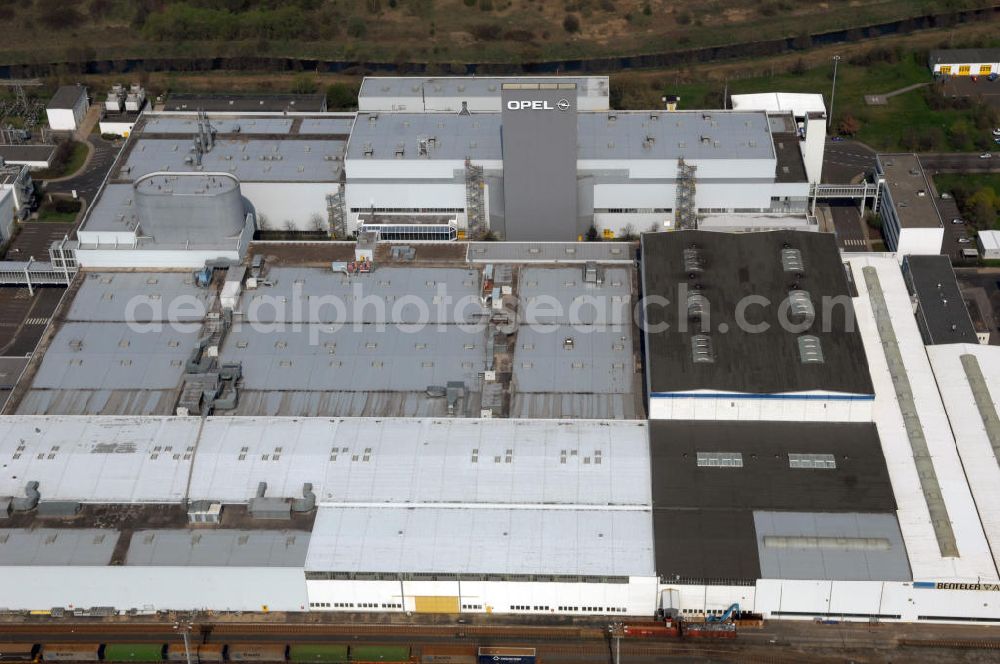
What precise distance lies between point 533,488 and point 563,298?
31.4 meters

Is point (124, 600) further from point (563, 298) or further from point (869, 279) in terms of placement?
point (869, 279)

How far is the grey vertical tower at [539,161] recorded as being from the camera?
536 feet

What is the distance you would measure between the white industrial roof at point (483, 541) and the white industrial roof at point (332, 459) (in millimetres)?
1697

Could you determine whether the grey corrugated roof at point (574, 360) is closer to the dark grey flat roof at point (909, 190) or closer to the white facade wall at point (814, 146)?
the dark grey flat roof at point (909, 190)

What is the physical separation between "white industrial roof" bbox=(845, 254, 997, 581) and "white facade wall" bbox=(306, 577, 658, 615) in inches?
1026

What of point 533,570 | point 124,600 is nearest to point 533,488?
point 533,570

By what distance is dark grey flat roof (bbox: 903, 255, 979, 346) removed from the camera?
149 metres

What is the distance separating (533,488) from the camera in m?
125

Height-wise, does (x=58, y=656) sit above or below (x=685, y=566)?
below

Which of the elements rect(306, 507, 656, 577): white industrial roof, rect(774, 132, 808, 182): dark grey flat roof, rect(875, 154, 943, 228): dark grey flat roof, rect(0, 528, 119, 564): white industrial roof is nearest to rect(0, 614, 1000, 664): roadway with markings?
rect(306, 507, 656, 577): white industrial roof

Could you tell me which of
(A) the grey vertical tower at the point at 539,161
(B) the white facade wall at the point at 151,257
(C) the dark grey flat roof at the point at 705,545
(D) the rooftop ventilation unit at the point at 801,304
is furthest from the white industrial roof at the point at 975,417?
(B) the white facade wall at the point at 151,257

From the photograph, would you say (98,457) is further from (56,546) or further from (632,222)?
(632,222)

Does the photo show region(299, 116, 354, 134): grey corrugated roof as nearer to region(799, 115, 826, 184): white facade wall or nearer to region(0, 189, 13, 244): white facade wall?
region(0, 189, 13, 244): white facade wall

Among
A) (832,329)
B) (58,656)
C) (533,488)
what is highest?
(832,329)
